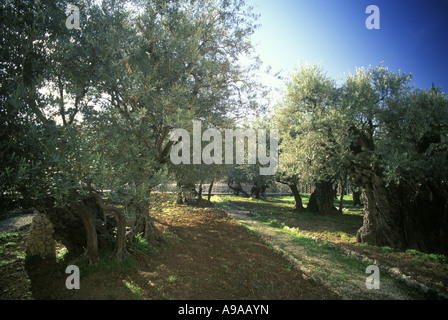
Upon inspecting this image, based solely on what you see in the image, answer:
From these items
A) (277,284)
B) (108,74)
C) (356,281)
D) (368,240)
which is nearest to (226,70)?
(108,74)

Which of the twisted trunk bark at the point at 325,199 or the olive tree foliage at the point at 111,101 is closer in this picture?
the olive tree foliage at the point at 111,101

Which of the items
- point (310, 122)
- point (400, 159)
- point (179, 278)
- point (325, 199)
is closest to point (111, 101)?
point (179, 278)

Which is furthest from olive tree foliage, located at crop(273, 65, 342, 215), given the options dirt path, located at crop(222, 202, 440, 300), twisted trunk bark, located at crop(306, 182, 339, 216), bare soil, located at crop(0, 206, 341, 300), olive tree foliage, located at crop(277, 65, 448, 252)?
twisted trunk bark, located at crop(306, 182, 339, 216)

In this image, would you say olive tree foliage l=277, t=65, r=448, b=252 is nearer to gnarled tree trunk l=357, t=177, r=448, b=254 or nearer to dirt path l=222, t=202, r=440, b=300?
gnarled tree trunk l=357, t=177, r=448, b=254

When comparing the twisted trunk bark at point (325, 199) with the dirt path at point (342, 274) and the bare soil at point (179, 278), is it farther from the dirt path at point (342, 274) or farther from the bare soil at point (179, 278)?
the bare soil at point (179, 278)

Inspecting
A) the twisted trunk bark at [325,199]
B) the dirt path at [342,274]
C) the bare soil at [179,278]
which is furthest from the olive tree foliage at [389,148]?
the twisted trunk bark at [325,199]

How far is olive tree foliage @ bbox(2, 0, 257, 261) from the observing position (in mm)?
5480

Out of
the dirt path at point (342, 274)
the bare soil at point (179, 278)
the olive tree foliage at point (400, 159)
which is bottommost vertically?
the dirt path at point (342, 274)

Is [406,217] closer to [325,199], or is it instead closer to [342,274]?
[342,274]

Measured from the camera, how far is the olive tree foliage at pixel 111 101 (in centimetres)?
548

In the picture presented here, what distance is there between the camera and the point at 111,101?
8688mm

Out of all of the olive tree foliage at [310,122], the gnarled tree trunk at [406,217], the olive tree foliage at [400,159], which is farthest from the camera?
the olive tree foliage at [310,122]
